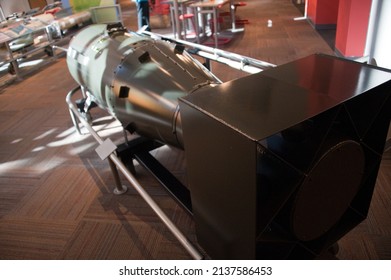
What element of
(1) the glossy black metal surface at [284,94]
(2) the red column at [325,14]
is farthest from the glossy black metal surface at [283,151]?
(2) the red column at [325,14]

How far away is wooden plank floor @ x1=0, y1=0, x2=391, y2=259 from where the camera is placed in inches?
61.5

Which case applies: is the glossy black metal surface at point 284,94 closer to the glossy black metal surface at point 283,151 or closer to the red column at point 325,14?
the glossy black metal surface at point 283,151

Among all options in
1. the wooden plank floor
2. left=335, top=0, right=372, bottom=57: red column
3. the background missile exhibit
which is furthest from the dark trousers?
the background missile exhibit

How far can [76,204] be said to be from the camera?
1909 mm

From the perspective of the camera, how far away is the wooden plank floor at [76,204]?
5.12 feet

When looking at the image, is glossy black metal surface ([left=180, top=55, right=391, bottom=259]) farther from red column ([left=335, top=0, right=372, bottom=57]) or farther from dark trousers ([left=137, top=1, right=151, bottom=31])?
dark trousers ([left=137, top=1, right=151, bottom=31])

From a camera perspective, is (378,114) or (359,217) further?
(359,217)

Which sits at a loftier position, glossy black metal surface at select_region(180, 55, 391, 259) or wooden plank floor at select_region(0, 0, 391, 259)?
glossy black metal surface at select_region(180, 55, 391, 259)

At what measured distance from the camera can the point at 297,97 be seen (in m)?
0.88

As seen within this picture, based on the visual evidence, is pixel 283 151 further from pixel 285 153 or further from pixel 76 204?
pixel 76 204

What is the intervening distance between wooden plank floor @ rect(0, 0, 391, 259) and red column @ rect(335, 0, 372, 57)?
193cm

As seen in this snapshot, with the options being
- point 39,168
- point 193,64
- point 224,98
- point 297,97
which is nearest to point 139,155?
point 193,64
